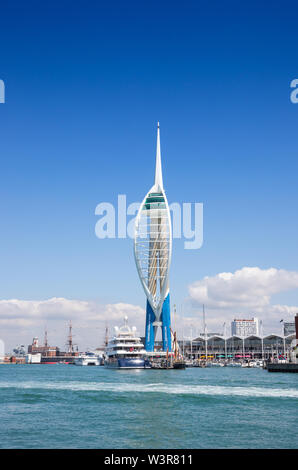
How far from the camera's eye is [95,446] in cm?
1988

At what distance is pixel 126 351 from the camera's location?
9669 cm

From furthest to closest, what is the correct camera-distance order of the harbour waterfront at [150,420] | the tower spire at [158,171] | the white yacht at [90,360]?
the white yacht at [90,360], the tower spire at [158,171], the harbour waterfront at [150,420]

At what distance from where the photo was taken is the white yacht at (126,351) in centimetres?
9219

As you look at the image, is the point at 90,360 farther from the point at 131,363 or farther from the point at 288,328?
the point at 131,363

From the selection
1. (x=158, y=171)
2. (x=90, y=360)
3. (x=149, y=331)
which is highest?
(x=158, y=171)

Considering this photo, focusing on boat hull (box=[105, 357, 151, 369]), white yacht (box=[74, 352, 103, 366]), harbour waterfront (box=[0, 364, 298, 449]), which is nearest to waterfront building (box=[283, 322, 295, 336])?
white yacht (box=[74, 352, 103, 366])

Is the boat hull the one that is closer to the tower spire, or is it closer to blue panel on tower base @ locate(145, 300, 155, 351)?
blue panel on tower base @ locate(145, 300, 155, 351)

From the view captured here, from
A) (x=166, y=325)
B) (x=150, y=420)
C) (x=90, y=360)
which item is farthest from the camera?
(x=90, y=360)

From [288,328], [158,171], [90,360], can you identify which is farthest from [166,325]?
[90,360]

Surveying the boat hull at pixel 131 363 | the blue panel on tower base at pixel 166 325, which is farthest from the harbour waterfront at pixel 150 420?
the blue panel on tower base at pixel 166 325

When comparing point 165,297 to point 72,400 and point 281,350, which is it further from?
point 72,400

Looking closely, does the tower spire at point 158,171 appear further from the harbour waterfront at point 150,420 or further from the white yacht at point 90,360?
the harbour waterfront at point 150,420

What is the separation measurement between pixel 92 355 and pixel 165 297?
245 ft
